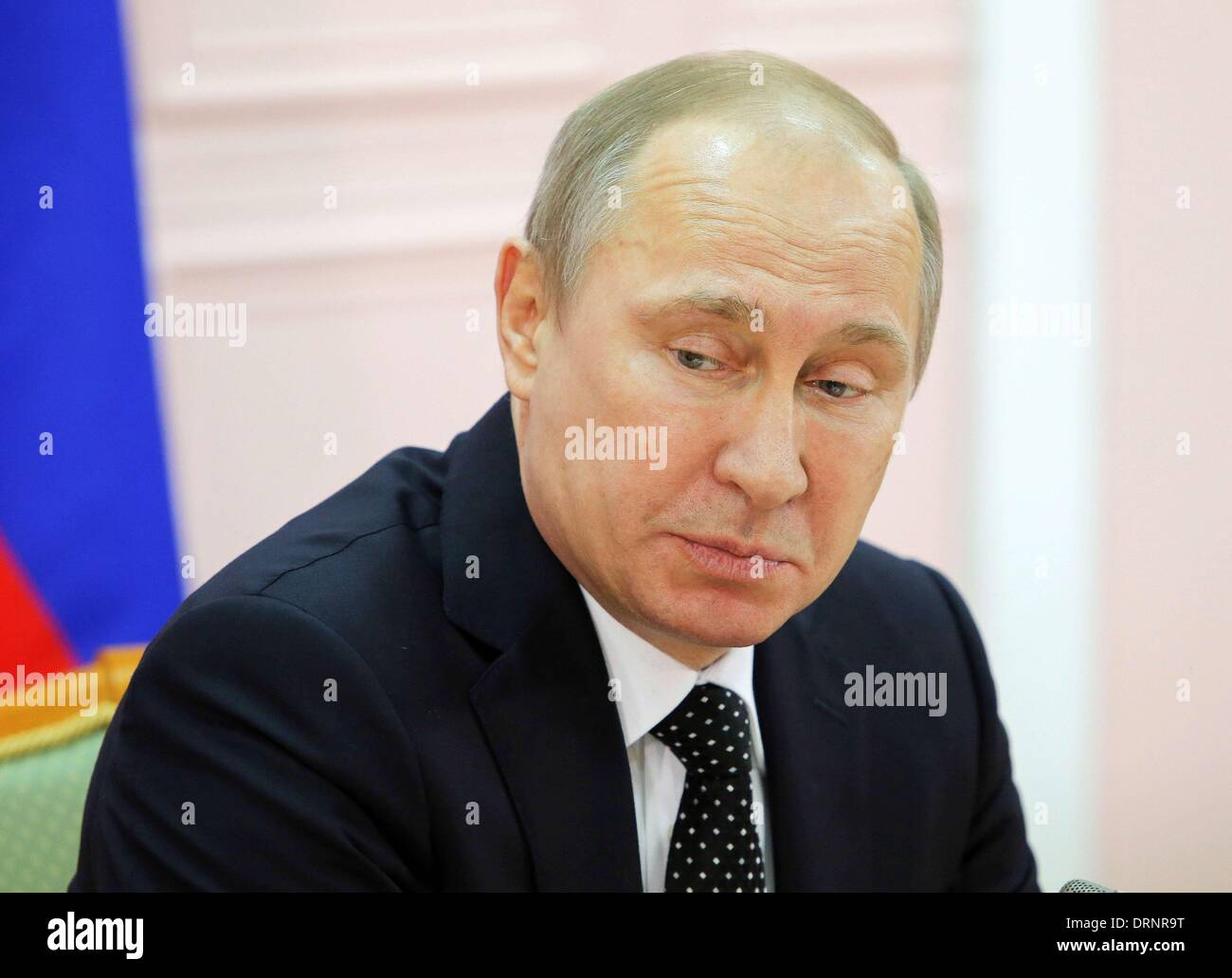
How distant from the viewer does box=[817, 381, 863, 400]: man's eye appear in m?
1.38

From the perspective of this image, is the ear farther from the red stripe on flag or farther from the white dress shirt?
the red stripe on flag

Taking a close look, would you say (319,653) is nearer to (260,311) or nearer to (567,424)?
(567,424)

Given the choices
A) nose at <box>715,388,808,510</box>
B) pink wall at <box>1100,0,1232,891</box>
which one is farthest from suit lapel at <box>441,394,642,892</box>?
pink wall at <box>1100,0,1232,891</box>

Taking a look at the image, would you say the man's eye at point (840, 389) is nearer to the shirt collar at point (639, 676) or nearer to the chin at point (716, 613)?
the chin at point (716, 613)

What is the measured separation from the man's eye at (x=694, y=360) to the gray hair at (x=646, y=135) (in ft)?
0.48

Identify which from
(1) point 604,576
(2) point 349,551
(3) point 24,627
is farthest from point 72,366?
(1) point 604,576

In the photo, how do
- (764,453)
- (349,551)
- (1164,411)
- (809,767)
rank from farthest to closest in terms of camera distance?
(1164,411) < (809,767) < (349,551) < (764,453)

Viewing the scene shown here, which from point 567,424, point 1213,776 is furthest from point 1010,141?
point 567,424

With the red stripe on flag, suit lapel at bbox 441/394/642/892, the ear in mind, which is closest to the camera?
suit lapel at bbox 441/394/642/892

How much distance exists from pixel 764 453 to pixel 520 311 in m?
0.37

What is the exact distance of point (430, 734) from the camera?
4.32 ft

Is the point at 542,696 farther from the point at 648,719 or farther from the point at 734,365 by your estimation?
the point at 734,365

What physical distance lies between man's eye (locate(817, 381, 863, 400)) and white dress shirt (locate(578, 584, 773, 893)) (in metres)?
0.35

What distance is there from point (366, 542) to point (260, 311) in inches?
50.4
